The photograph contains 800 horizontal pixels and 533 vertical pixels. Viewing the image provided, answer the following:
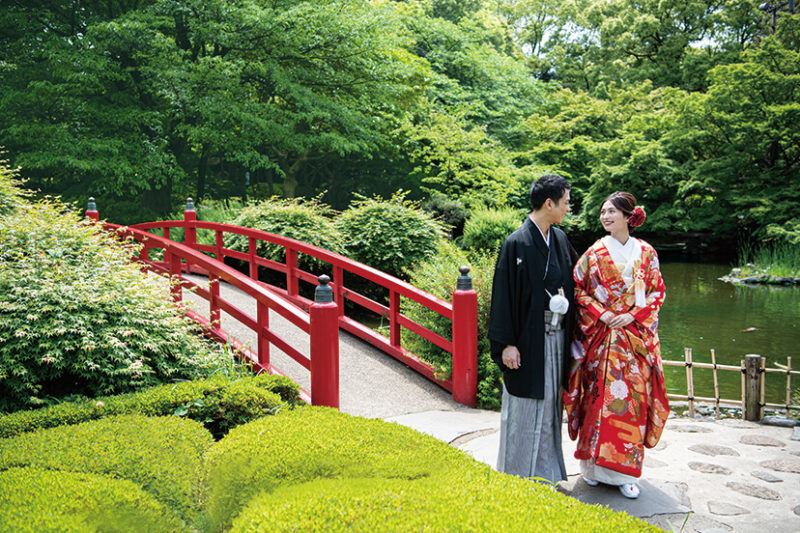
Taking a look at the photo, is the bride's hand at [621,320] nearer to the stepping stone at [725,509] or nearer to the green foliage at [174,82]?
the stepping stone at [725,509]

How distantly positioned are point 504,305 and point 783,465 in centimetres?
230

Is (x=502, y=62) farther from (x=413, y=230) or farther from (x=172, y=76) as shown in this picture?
(x=413, y=230)

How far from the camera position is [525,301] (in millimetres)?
3646

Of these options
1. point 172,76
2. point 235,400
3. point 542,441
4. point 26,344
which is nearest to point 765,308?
point 542,441

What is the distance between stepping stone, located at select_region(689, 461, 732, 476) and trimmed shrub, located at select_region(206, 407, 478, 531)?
6.68ft

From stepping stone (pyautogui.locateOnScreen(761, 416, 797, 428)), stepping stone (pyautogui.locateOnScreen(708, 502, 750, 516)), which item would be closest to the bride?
stepping stone (pyautogui.locateOnScreen(708, 502, 750, 516))

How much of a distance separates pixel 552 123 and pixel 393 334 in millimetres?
17641

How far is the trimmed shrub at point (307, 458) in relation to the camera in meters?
2.59

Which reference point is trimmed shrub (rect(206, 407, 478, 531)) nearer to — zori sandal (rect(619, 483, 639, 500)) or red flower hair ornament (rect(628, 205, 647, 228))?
zori sandal (rect(619, 483, 639, 500))

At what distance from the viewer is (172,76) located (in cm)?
1398

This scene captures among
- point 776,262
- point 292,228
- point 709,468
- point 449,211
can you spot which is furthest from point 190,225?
point 776,262

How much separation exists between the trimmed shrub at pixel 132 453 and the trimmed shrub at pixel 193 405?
22cm

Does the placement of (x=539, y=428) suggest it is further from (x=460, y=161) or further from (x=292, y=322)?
(x=460, y=161)

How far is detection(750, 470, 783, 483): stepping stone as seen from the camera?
12.4 ft
